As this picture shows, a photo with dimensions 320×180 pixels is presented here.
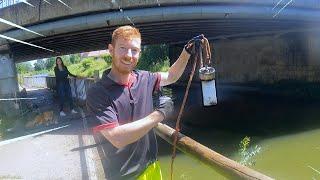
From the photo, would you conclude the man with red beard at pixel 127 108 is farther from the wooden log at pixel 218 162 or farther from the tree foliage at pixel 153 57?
the tree foliage at pixel 153 57

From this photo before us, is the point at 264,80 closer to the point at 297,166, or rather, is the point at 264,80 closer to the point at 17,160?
the point at 297,166

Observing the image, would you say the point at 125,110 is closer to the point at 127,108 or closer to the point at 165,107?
the point at 127,108

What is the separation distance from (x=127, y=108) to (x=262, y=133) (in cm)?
1124

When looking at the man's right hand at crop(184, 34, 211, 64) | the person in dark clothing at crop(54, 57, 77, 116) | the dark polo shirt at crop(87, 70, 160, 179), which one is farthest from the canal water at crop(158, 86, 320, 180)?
the person in dark clothing at crop(54, 57, 77, 116)

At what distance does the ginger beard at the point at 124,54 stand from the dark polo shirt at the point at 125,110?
111 millimetres

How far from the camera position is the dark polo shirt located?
9.66ft

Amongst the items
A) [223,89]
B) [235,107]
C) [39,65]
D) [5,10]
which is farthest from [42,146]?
[39,65]

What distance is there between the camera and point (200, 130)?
1491 centimetres

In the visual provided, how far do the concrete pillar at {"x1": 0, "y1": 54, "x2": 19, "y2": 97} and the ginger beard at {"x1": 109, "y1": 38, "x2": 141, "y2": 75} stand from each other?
47.8ft

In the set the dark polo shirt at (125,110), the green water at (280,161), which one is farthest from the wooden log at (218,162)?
the green water at (280,161)

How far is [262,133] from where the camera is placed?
44.9 feet

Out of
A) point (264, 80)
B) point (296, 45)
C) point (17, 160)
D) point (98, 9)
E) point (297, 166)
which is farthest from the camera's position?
point (264, 80)

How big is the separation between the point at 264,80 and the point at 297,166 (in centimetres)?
1537

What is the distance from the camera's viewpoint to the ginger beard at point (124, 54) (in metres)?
3.00
